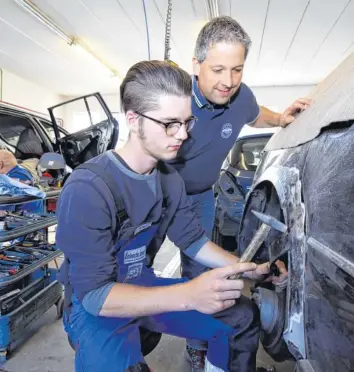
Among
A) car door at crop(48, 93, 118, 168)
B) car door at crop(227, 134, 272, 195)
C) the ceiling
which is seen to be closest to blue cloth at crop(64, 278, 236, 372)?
car door at crop(227, 134, 272, 195)

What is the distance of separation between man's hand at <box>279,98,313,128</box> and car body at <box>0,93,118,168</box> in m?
2.50

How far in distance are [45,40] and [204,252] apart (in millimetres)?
7048

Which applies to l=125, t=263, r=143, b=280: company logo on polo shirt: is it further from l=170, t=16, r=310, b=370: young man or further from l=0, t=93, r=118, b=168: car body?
l=0, t=93, r=118, b=168: car body

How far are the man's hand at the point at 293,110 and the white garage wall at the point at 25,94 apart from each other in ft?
30.4

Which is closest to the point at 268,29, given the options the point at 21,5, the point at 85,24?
the point at 85,24

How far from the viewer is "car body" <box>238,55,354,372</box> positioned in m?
0.76

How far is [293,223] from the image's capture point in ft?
3.25

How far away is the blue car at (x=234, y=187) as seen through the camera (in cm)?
307

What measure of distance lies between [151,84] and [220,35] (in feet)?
2.07

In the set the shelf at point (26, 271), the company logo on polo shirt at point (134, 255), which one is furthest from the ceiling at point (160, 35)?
the company logo on polo shirt at point (134, 255)

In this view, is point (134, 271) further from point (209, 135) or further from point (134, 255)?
point (209, 135)

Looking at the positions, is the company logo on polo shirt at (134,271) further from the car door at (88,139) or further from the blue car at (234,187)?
the car door at (88,139)

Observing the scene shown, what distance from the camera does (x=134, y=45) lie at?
715cm

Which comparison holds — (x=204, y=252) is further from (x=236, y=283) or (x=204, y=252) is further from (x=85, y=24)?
(x=85, y=24)
